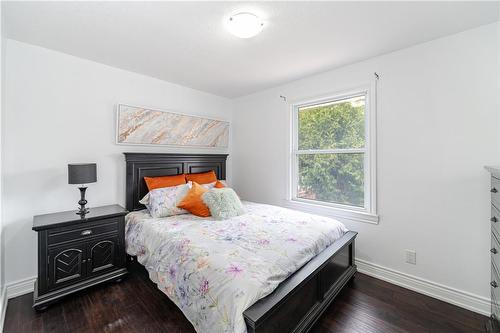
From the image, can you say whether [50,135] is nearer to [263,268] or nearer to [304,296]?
[263,268]

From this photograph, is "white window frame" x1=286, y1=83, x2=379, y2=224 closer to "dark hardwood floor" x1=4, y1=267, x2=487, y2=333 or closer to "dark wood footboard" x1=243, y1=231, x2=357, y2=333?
"dark wood footboard" x1=243, y1=231, x2=357, y2=333

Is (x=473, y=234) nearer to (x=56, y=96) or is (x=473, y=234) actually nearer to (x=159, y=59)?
(x=159, y=59)

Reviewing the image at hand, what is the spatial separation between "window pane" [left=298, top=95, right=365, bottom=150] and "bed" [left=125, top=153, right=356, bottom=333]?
3.49 feet

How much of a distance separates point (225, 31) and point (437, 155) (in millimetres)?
2284

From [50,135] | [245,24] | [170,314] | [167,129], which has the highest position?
[245,24]

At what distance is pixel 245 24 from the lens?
5.70 ft

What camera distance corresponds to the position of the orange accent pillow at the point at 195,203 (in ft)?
8.28

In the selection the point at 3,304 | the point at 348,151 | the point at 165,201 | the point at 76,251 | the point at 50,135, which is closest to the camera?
the point at 3,304

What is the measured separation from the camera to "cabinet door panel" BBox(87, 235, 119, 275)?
2.16 m

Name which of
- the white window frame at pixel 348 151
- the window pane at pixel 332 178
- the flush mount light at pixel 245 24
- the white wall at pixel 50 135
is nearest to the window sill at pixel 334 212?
the white window frame at pixel 348 151

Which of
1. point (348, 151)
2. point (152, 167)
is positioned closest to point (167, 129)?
point (152, 167)

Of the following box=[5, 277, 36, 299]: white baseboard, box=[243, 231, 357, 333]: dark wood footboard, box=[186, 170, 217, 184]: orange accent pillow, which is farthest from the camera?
box=[186, 170, 217, 184]: orange accent pillow

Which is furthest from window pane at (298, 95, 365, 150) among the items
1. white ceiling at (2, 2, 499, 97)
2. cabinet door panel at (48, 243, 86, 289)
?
cabinet door panel at (48, 243, 86, 289)

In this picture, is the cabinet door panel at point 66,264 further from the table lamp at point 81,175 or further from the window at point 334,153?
the window at point 334,153
